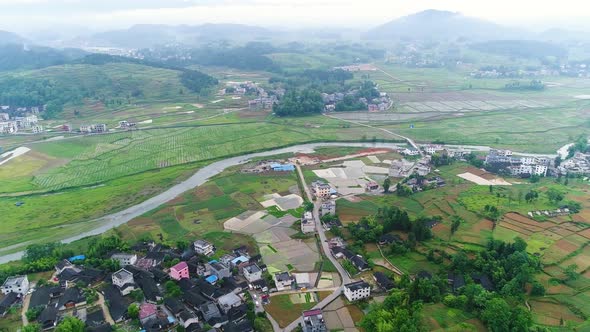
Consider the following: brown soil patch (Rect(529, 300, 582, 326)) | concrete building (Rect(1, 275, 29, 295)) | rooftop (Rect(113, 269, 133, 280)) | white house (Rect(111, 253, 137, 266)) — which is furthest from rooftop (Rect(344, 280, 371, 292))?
concrete building (Rect(1, 275, 29, 295))

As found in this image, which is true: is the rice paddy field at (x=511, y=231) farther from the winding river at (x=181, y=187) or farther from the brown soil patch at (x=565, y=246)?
the winding river at (x=181, y=187)

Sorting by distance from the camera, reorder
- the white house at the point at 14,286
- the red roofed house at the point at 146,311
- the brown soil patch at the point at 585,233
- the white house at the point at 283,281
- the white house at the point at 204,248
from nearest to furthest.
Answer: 1. the red roofed house at the point at 146,311
2. the white house at the point at 14,286
3. the white house at the point at 283,281
4. the white house at the point at 204,248
5. the brown soil patch at the point at 585,233

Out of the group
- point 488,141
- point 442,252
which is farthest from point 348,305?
point 488,141

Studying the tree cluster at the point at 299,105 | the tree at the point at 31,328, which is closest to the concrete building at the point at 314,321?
the tree at the point at 31,328

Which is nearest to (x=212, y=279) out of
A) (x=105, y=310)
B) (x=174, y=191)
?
(x=105, y=310)

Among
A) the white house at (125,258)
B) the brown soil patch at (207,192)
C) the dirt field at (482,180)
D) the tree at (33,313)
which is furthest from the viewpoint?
the dirt field at (482,180)

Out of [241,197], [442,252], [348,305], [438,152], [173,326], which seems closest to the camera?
[173,326]

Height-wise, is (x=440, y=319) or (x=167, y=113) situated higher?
(x=167, y=113)

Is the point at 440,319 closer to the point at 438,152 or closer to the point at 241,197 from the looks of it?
the point at 241,197
